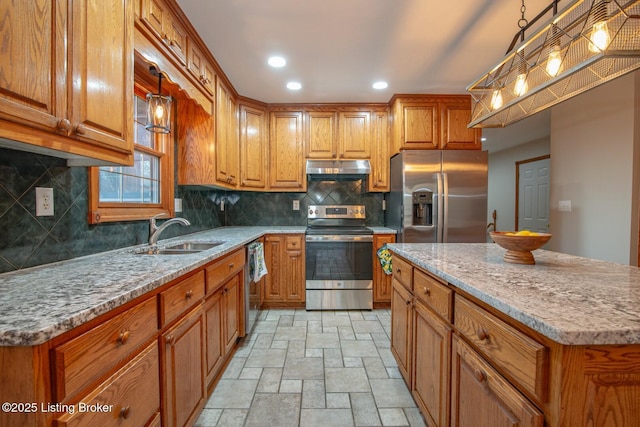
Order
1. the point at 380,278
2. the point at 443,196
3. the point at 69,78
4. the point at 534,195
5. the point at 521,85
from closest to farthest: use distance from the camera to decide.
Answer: the point at 69,78, the point at 521,85, the point at 443,196, the point at 380,278, the point at 534,195

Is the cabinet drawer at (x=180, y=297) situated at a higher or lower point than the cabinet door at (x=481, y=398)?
higher

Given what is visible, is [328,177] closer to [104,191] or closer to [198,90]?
[198,90]

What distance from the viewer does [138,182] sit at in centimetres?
197

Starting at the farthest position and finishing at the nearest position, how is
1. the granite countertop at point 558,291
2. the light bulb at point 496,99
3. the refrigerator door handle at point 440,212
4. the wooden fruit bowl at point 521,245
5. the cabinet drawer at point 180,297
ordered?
the refrigerator door handle at point 440,212
the light bulb at point 496,99
the wooden fruit bowl at point 521,245
the cabinet drawer at point 180,297
the granite countertop at point 558,291

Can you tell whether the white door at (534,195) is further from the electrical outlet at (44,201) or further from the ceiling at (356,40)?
the electrical outlet at (44,201)

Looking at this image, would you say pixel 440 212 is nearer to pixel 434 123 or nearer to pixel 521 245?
pixel 434 123

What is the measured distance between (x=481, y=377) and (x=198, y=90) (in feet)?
Answer: 8.10

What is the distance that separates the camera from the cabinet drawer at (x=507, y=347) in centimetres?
64

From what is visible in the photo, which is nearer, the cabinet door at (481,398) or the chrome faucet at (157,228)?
the cabinet door at (481,398)

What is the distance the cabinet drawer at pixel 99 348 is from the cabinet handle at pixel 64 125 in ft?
2.11

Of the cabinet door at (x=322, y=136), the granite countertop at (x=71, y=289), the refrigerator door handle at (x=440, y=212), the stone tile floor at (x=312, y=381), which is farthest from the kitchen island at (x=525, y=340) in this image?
the cabinet door at (x=322, y=136)

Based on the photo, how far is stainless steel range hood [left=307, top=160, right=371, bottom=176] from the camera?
3.18 meters

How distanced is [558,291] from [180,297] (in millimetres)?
1425

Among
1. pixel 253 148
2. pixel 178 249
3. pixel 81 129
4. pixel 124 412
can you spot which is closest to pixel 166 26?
pixel 81 129
